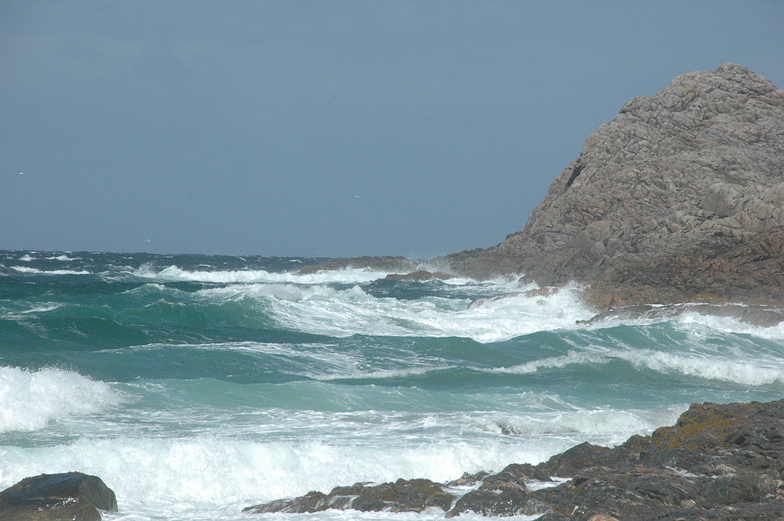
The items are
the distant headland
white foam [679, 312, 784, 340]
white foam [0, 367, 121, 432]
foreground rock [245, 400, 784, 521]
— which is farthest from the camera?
the distant headland

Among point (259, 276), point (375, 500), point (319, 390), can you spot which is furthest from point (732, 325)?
point (259, 276)

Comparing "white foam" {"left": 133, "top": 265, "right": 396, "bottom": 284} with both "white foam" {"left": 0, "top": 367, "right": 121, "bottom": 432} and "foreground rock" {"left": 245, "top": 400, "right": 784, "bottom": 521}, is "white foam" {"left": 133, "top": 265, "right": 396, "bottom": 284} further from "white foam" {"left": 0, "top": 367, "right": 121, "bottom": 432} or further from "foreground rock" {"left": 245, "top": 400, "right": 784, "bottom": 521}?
"foreground rock" {"left": 245, "top": 400, "right": 784, "bottom": 521}

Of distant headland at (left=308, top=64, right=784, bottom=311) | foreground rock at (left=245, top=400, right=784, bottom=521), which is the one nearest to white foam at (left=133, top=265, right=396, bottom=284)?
distant headland at (left=308, top=64, right=784, bottom=311)

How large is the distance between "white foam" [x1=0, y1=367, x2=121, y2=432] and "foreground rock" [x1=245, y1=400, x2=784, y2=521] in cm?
464

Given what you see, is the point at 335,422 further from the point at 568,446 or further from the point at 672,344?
the point at 672,344

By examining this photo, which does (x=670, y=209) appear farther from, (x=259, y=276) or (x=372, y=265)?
(x=259, y=276)

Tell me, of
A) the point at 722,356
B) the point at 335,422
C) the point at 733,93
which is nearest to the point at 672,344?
the point at 722,356

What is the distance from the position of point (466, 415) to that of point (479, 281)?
40712 millimetres

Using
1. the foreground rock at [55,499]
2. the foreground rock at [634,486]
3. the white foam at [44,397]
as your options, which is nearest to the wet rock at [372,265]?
the white foam at [44,397]

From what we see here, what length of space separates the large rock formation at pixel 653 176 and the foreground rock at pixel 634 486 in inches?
1011

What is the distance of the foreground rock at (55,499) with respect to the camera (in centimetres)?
475

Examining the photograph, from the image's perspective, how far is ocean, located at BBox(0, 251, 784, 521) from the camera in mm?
6766

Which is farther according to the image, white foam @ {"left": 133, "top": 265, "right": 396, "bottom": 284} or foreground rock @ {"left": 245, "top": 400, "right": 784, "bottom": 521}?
white foam @ {"left": 133, "top": 265, "right": 396, "bottom": 284}

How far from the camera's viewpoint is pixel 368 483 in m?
6.24
